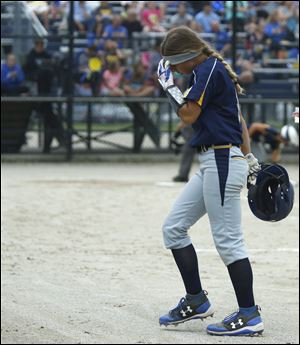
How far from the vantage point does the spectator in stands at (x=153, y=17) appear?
20594 millimetres

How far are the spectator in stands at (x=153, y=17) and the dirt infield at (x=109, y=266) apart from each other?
13.0 feet

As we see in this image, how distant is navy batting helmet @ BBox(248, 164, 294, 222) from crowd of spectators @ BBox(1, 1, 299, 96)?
12957mm

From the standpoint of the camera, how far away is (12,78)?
1988cm

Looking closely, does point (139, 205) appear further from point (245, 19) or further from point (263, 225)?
point (245, 19)

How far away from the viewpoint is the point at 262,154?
16.8 meters

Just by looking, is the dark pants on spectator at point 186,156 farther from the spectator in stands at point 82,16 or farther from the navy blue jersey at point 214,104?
the navy blue jersey at point 214,104

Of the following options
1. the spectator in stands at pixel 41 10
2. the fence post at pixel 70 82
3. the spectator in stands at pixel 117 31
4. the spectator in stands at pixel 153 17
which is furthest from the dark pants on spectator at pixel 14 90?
the spectator in stands at pixel 153 17

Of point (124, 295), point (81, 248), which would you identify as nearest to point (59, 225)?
point (81, 248)

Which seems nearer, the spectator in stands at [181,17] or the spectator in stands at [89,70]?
the spectator in stands at [89,70]

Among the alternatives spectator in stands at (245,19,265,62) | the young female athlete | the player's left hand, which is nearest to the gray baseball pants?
the young female athlete

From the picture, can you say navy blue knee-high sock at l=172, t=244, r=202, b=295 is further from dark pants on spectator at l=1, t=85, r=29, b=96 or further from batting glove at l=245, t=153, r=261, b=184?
dark pants on spectator at l=1, t=85, r=29, b=96

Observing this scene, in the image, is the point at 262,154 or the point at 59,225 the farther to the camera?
the point at 262,154

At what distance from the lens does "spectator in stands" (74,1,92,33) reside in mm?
20391

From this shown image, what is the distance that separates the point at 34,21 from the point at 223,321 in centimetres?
1395
